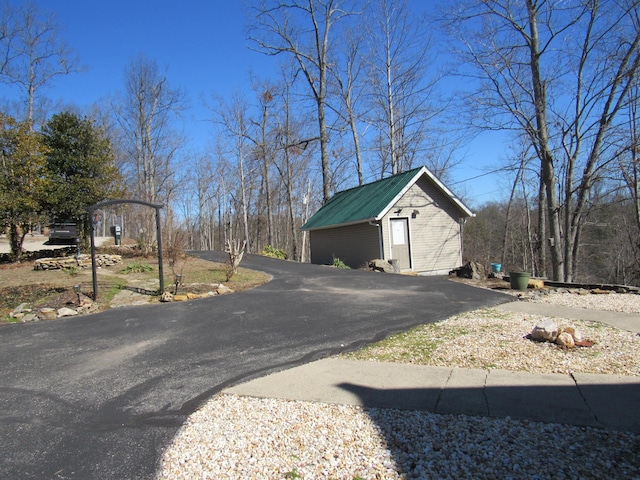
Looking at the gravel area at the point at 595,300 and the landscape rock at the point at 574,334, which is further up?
the landscape rock at the point at 574,334

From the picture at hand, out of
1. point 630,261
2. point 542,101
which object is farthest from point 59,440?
point 630,261

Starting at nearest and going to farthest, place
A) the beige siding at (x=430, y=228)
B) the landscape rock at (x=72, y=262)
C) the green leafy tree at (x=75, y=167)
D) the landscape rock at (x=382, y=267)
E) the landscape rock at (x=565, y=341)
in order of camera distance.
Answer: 1. the landscape rock at (x=565, y=341)
2. the landscape rock at (x=72, y=262)
3. the landscape rock at (x=382, y=267)
4. the green leafy tree at (x=75, y=167)
5. the beige siding at (x=430, y=228)

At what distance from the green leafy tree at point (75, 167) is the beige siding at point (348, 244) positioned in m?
10.00

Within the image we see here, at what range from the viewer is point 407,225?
57.2 feet

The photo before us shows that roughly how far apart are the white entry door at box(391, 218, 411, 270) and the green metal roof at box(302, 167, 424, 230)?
1.12 m

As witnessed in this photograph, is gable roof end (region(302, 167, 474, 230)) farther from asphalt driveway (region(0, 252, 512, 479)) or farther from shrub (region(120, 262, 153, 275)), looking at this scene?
shrub (region(120, 262, 153, 275))

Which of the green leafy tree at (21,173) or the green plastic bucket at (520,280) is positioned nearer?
the green plastic bucket at (520,280)

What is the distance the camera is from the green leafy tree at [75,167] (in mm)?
15867

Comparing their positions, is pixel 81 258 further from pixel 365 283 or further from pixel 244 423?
pixel 244 423

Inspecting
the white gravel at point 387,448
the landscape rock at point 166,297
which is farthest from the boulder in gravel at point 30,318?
the white gravel at point 387,448

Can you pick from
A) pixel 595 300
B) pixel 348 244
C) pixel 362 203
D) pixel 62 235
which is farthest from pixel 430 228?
pixel 62 235

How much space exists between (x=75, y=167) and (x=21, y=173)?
2110mm

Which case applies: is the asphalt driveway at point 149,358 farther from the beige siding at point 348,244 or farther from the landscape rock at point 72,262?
the landscape rock at point 72,262

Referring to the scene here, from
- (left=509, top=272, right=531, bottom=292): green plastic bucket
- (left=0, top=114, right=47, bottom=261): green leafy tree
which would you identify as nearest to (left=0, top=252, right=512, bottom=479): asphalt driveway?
(left=509, top=272, right=531, bottom=292): green plastic bucket
